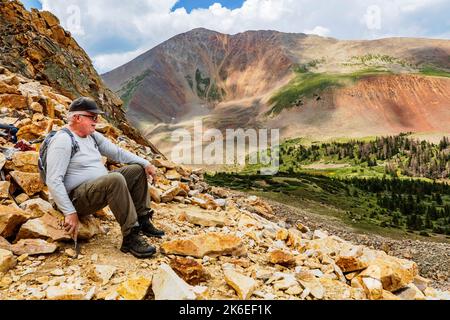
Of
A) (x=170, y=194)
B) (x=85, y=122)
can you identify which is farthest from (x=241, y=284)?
(x=170, y=194)

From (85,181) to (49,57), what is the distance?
2365 cm

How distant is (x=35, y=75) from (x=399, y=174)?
15235cm

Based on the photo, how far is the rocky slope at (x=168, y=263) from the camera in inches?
219

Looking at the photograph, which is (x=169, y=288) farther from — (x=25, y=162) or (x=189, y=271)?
(x=25, y=162)

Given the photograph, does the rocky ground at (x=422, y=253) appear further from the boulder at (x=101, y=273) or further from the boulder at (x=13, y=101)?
the boulder at (x=101, y=273)

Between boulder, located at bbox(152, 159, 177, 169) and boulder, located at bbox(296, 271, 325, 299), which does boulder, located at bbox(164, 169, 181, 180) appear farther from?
boulder, located at bbox(296, 271, 325, 299)

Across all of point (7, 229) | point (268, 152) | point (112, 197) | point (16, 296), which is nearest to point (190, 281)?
point (112, 197)

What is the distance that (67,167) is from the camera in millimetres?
6445

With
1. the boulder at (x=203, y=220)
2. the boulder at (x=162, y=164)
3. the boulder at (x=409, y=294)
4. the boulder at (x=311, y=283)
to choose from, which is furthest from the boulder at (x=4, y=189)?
the boulder at (x=162, y=164)

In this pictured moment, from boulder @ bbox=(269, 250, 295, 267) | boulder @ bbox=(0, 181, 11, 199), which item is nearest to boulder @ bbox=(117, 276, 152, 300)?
boulder @ bbox=(269, 250, 295, 267)

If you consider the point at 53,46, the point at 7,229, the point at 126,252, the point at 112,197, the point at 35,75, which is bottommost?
the point at 126,252

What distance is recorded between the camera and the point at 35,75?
24625 mm

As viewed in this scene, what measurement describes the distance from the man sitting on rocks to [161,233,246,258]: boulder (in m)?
0.51
